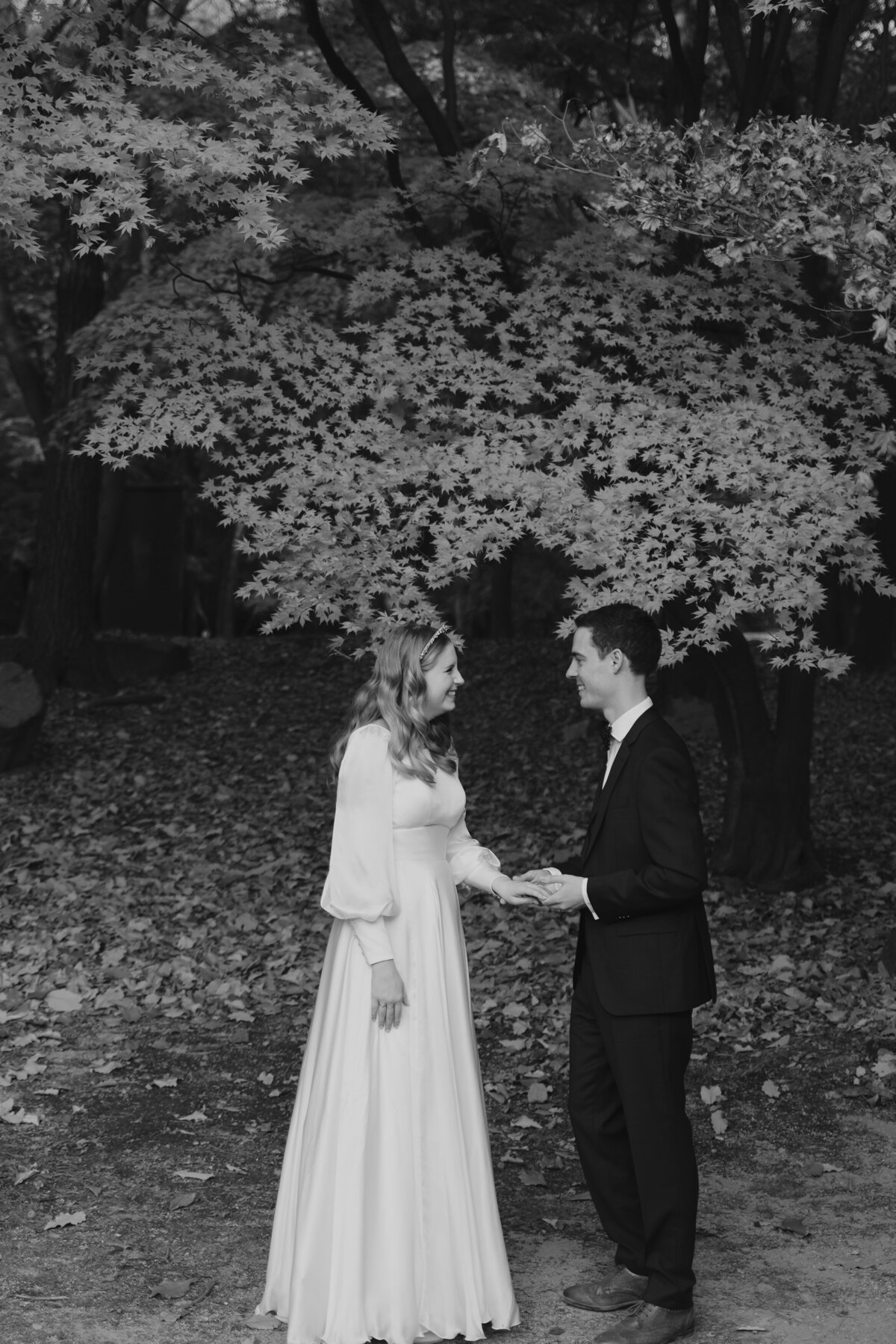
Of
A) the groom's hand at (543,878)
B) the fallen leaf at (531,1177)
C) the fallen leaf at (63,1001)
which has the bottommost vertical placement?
the fallen leaf at (63,1001)

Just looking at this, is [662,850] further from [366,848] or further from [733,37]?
[733,37]

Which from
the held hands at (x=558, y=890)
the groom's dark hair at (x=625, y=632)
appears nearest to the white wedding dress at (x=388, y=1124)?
the held hands at (x=558, y=890)

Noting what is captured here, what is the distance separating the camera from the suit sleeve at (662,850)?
12.4 ft

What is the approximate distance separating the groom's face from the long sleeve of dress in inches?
23.3

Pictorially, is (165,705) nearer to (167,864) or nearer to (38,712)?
(38,712)

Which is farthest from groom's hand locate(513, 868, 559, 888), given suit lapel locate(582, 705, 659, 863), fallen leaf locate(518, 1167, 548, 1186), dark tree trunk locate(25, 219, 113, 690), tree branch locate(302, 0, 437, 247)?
dark tree trunk locate(25, 219, 113, 690)

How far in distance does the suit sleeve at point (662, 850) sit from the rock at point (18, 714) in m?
8.94

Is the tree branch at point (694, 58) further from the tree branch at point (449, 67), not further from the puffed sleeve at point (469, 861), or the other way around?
the puffed sleeve at point (469, 861)

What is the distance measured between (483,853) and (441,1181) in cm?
96

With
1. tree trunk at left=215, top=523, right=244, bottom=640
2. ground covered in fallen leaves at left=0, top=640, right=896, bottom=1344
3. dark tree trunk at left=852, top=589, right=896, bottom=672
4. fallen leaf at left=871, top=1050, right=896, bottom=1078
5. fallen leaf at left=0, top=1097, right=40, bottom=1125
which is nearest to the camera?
ground covered in fallen leaves at left=0, top=640, right=896, bottom=1344

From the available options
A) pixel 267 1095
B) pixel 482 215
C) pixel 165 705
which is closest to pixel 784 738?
pixel 482 215

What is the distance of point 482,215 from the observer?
893 cm

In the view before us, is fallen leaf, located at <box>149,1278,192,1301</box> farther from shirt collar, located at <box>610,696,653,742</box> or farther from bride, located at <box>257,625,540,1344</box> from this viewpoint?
shirt collar, located at <box>610,696,653,742</box>

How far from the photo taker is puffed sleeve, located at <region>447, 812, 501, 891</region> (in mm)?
4188
